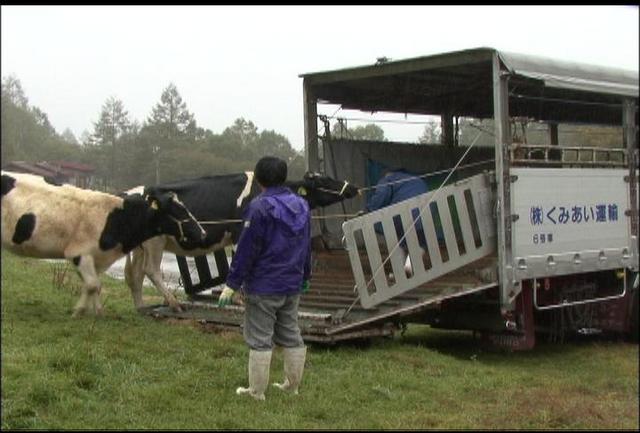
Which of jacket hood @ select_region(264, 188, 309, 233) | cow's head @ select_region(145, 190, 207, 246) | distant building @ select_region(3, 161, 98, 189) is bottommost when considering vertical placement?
cow's head @ select_region(145, 190, 207, 246)

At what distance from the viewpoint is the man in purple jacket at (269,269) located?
514 cm

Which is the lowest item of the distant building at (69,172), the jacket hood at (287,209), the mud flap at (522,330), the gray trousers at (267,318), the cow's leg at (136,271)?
the mud flap at (522,330)

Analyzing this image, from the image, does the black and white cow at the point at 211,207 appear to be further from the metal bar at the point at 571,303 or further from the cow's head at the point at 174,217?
the metal bar at the point at 571,303

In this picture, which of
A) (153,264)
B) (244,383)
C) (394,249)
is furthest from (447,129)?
(244,383)

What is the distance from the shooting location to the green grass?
4.73m

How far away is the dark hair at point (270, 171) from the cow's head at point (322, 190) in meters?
3.67

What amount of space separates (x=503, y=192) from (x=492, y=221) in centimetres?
34

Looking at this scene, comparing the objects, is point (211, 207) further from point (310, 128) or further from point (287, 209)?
point (287, 209)

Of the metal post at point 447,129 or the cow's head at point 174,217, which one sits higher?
the metal post at point 447,129

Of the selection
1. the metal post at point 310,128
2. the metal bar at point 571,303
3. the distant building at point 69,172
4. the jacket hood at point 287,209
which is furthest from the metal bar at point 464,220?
the distant building at point 69,172

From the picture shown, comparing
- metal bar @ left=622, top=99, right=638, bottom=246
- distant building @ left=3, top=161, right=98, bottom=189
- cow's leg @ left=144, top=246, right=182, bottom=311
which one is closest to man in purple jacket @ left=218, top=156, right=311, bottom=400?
distant building @ left=3, top=161, right=98, bottom=189

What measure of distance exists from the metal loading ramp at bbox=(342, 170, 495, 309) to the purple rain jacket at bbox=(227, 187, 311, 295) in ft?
6.57

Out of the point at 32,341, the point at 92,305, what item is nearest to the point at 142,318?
the point at 92,305

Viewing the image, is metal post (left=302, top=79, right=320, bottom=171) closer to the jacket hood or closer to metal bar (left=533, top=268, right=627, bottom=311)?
metal bar (left=533, top=268, right=627, bottom=311)
